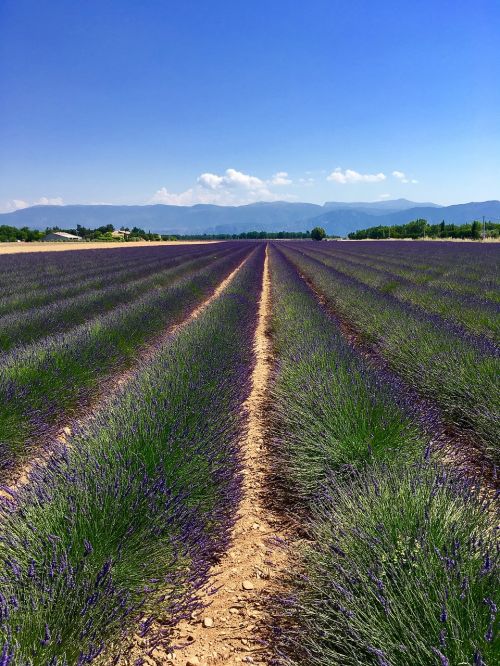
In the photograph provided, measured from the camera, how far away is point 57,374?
4227 millimetres

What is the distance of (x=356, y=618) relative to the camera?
4.14ft

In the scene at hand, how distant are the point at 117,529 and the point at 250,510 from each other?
1.18m

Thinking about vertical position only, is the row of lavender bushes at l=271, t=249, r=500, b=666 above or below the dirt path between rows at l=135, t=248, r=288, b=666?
above

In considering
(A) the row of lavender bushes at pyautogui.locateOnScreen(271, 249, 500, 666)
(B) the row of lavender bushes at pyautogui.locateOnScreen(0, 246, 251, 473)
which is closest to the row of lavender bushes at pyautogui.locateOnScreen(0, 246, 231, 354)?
(B) the row of lavender bushes at pyautogui.locateOnScreen(0, 246, 251, 473)

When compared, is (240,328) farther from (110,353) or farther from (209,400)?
(209,400)

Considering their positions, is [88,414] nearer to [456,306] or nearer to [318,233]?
[456,306]

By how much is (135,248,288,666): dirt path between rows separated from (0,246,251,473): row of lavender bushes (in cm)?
201

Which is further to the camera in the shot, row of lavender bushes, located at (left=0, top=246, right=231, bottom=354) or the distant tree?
the distant tree

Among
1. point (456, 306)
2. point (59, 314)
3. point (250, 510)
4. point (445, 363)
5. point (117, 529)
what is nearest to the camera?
point (117, 529)

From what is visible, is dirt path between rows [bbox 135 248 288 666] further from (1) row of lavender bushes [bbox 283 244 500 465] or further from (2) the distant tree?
(2) the distant tree

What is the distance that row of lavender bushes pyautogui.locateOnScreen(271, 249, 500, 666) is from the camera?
1196 millimetres

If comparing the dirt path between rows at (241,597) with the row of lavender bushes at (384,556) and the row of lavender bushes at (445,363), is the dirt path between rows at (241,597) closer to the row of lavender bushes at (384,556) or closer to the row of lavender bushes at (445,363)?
the row of lavender bushes at (384,556)

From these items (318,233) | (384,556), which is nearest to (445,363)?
(384,556)

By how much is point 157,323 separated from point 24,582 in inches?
262
